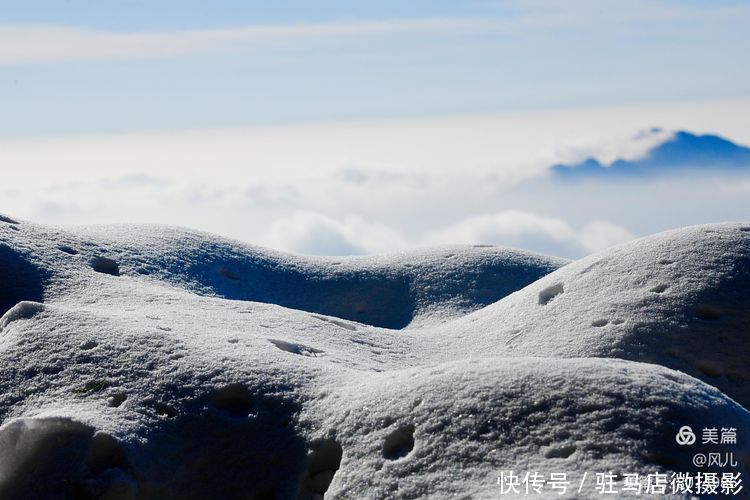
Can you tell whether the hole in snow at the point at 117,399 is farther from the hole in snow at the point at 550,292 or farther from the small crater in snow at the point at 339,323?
the hole in snow at the point at 550,292

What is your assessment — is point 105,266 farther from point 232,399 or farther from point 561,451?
point 561,451

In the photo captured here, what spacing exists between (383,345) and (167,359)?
4056 mm

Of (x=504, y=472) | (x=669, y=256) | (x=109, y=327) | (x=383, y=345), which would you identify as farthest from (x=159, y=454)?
(x=669, y=256)

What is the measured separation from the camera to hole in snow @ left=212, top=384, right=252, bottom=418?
29.0ft

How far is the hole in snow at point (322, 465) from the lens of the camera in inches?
310

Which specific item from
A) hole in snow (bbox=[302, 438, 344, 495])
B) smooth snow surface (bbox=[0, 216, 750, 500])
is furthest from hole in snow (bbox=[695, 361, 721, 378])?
hole in snow (bbox=[302, 438, 344, 495])

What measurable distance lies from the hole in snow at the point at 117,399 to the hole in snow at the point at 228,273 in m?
9.20

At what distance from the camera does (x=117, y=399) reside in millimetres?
8922

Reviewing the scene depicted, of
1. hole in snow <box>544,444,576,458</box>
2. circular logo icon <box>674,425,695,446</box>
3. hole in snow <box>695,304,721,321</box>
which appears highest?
hole in snow <box>695,304,721,321</box>

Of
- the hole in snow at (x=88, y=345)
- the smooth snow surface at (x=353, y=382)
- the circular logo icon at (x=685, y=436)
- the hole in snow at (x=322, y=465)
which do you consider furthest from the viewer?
the hole in snow at (x=88, y=345)

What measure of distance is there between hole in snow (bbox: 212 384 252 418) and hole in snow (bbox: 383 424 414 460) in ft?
5.98

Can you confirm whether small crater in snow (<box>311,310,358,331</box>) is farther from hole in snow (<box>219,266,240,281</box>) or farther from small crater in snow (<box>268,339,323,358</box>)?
hole in snow (<box>219,266,240,281</box>)

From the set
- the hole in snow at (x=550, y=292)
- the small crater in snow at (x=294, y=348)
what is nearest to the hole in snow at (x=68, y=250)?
the small crater in snow at (x=294, y=348)

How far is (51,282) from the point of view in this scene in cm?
1384
